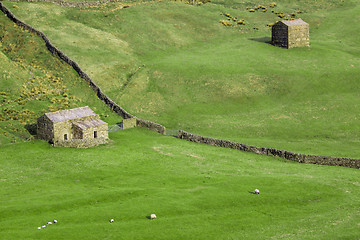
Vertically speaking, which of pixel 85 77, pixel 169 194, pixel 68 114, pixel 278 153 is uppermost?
pixel 85 77

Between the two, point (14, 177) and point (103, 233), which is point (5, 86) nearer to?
point (14, 177)

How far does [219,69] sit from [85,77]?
1011 inches

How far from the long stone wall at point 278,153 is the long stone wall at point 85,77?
6.73 meters

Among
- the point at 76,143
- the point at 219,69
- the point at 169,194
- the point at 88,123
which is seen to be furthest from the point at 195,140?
the point at 219,69

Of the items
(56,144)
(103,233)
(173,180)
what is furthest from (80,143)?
(103,233)

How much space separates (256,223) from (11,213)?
23.6m

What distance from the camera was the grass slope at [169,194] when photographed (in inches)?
2142

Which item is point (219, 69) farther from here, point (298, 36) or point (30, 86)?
point (30, 86)

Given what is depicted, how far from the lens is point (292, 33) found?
12975 centimetres

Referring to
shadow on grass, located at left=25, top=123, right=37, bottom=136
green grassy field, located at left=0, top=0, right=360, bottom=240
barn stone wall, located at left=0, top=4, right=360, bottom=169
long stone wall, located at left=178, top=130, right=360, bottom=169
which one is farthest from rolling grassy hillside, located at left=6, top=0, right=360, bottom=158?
shadow on grass, located at left=25, top=123, right=37, bottom=136

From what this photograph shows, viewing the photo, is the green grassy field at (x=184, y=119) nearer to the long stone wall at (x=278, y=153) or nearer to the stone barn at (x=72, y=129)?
the long stone wall at (x=278, y=153)

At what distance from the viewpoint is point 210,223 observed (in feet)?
185

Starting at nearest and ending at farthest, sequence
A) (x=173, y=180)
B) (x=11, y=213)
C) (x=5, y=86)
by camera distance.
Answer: (x=11, y=213), (x=173, y=180), (x=5, y=86)

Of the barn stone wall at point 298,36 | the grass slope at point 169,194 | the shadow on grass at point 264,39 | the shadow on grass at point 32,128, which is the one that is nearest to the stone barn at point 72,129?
the grass slope at point 169,194
